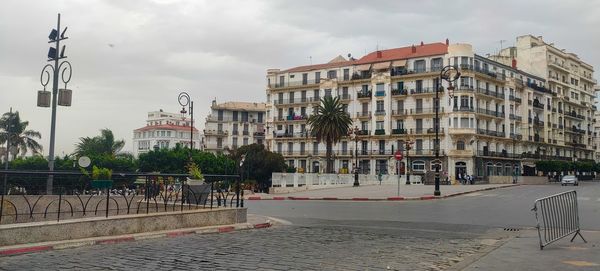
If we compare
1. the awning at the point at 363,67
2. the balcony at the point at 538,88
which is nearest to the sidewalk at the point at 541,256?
the awning at the point at 363,67

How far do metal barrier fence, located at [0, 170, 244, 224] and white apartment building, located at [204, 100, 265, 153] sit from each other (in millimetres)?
94933

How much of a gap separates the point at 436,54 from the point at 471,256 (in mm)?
71766

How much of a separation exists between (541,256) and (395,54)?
258 feet

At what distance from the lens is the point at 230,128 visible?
11138 cm

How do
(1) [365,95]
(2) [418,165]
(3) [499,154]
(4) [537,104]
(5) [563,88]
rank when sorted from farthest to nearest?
(5) [563,88], (4) [537,104], (1) [365,95], (3) [499,154], (2) [418,165]

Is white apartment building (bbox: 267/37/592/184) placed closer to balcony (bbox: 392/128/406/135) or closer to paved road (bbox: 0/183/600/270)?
balcony (bbox: 392/128/406/135)

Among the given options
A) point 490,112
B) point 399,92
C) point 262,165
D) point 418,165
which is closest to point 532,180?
point 490,112

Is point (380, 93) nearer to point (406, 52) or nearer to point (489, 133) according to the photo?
point (406, 52)

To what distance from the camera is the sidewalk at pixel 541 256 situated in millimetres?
7719

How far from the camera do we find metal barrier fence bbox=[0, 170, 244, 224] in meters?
10.7

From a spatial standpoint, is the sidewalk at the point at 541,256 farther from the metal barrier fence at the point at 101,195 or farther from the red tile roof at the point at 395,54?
the red tile roof at the point at 395,54

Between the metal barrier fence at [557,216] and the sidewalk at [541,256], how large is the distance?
18 centimetres

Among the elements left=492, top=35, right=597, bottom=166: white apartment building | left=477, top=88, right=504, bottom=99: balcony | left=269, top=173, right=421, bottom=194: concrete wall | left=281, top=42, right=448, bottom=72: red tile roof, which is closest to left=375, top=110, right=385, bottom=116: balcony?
left=281, top=42, right=448, bottom=72: red tile roof

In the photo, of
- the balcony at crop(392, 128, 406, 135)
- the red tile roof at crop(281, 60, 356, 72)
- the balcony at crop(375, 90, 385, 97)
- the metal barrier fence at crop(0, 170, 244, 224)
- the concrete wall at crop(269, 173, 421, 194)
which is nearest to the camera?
the metal barrier fence at crop(0, 170, 244, 224)
